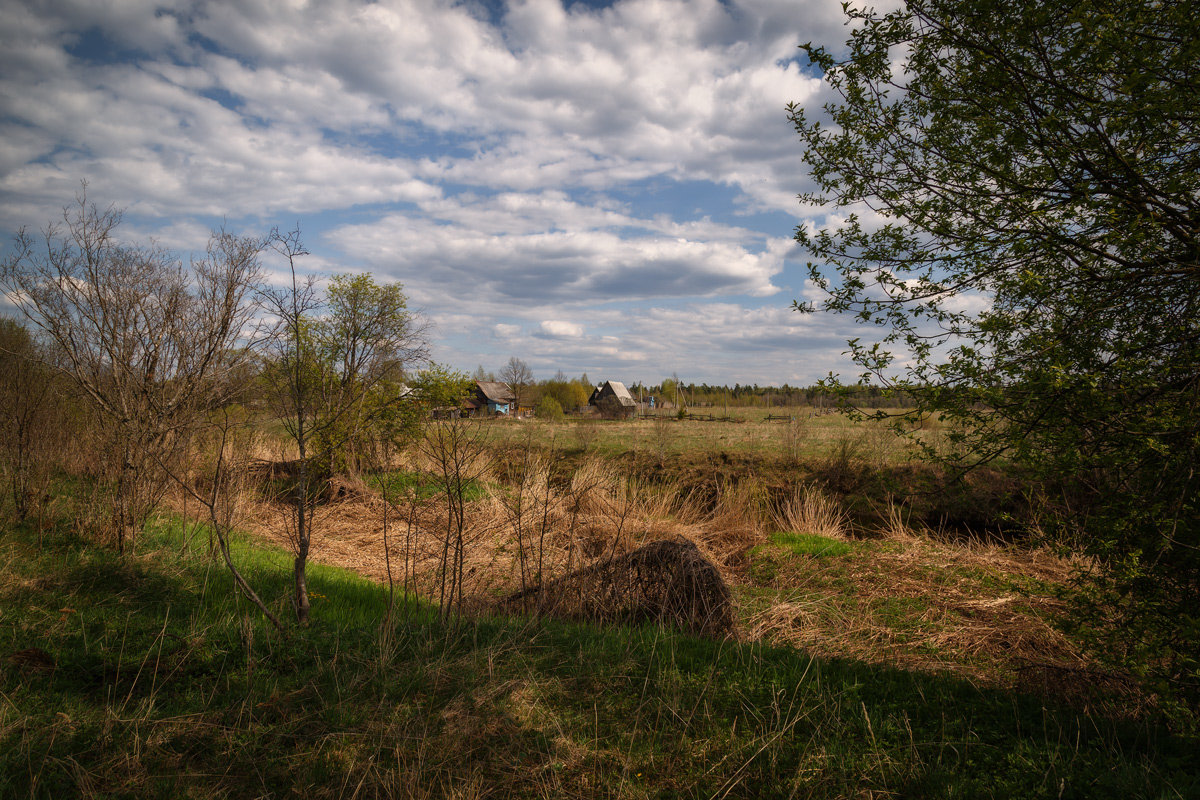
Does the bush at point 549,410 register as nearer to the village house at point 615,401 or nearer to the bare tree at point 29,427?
the village house at point 615,401

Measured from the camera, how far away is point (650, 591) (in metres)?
6.14

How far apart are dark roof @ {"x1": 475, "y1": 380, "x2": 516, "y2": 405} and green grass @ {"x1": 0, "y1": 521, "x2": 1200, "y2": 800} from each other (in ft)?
161

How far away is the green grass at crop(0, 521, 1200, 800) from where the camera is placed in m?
2.87

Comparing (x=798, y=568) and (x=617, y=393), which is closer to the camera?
(x=798, y=568)

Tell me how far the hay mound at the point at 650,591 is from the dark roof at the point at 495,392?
156 ft

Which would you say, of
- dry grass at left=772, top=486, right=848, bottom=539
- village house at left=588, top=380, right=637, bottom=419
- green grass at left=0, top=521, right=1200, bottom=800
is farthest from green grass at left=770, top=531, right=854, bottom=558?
village house at left=588, top=380, right=637, bottom=419

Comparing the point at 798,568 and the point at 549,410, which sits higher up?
the point at 549,410

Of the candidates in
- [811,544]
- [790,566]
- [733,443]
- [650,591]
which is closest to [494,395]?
[733,443]

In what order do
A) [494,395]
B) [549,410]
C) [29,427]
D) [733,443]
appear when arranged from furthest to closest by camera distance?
[494,395], [549,410], [733,443], [29,427]

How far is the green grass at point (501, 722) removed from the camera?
2.87 m

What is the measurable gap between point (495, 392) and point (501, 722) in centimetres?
5395

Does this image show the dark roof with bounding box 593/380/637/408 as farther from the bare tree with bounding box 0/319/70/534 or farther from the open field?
the bare tree with bounding box 0/319/70/534

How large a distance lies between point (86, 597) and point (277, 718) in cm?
338

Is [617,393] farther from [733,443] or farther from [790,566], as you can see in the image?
[790,566]
